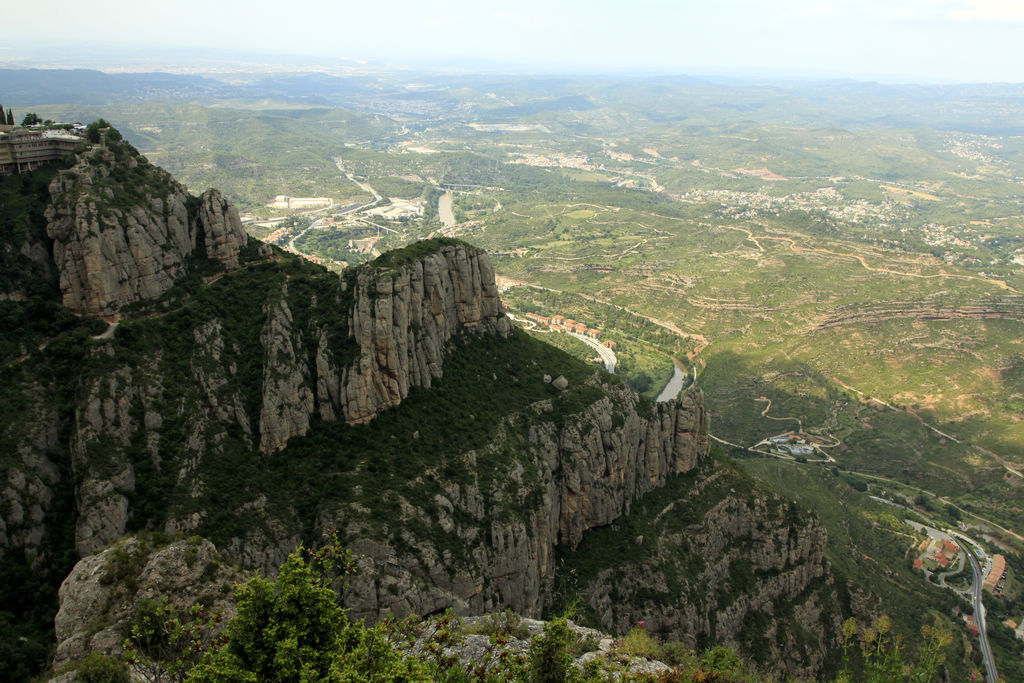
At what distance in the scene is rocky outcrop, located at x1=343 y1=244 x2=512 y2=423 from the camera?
198 ft

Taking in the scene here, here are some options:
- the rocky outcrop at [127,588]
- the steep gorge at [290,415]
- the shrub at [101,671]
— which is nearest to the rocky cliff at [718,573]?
the steep gorge at [290,415]

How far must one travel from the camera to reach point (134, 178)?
199ft

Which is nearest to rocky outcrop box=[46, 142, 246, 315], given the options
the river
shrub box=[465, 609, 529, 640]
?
shrub box=[465, 609, 529, 640]

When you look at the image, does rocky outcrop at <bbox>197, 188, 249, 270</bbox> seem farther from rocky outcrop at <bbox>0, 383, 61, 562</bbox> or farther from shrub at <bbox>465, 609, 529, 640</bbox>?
shrub at <bbox>465, 609, 529, 640</bbox>

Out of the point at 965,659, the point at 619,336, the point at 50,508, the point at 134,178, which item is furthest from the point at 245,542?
the point at 619,336

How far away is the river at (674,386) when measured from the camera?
154m

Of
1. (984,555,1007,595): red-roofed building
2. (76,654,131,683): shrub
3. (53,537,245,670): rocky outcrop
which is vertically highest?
(76,654,131,683): shrub

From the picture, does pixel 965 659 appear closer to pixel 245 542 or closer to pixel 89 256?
pixel 245 542

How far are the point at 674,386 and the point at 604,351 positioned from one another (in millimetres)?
22312

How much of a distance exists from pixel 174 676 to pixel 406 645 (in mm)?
13615

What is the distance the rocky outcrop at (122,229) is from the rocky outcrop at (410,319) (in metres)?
16.4

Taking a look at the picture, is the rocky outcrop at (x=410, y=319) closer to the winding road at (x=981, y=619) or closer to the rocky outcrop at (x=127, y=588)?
the rocky outcrop at (x=127, y=588)

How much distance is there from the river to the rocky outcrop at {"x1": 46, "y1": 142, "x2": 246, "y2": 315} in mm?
108480

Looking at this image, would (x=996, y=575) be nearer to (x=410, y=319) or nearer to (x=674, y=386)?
(x=674, y=386)
